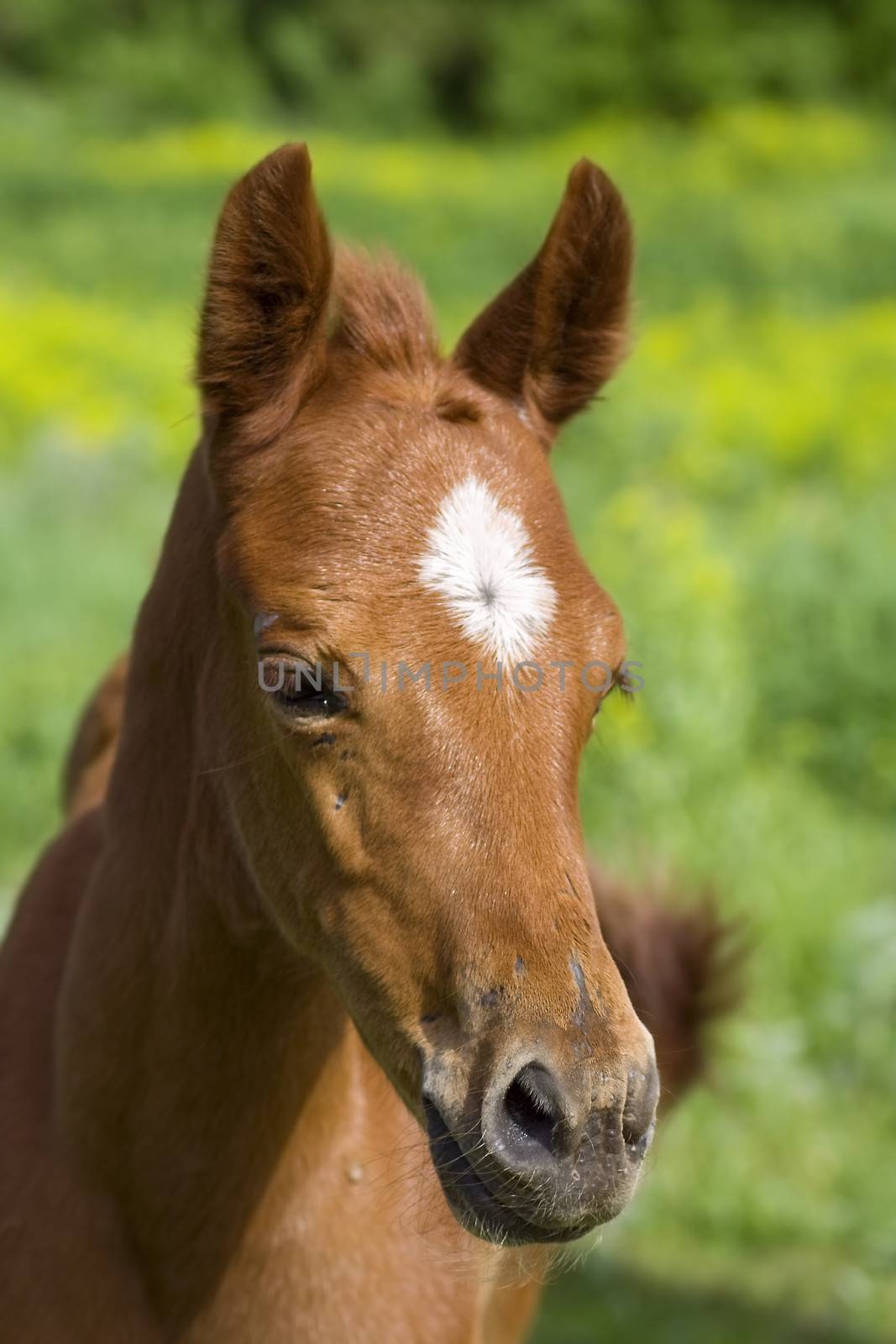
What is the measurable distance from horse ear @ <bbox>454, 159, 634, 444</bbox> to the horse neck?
1.76ft

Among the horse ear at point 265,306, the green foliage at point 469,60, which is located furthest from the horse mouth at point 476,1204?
the green foliage at point 469,60

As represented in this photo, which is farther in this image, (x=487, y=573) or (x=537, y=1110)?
(x=487, y=573)

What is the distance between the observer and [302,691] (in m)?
2.11

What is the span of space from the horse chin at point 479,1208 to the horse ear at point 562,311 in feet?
3.95

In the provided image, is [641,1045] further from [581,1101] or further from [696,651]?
[696,651]

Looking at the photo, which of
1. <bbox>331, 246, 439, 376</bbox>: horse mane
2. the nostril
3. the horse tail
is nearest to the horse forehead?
<bbox>331, 246, 439, 376</bbox>: horse mane

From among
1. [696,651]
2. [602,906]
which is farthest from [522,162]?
[602,906]

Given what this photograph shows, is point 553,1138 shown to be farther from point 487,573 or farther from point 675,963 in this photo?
point 675,963

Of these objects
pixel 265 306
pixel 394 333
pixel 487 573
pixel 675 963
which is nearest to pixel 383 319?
pixel 394 333

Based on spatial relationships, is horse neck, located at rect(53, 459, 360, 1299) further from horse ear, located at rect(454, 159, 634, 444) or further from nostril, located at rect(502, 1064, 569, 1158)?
nostril, located at rect(502, 1064, 569, 1158)

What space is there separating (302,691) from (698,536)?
23.1 feet

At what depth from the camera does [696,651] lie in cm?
745

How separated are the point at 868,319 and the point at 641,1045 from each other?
59.6ft

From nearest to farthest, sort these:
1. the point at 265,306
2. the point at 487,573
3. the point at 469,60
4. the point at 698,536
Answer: the point at 487,573
the point at 265,306
the point at 698,536
the point at 469,60
